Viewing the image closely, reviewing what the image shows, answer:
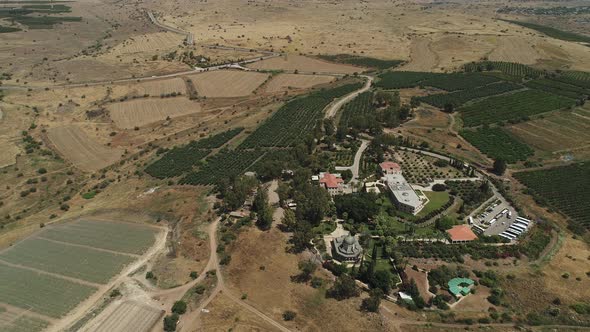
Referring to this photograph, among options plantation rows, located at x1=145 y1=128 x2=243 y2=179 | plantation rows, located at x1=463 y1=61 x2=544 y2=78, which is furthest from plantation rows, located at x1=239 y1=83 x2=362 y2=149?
plantation rows, located at x1=463 y1=61 x2=544 y2=78

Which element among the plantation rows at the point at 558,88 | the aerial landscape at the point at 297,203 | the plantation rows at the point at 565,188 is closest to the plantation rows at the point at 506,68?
the aerial landscape at the point at 297,203

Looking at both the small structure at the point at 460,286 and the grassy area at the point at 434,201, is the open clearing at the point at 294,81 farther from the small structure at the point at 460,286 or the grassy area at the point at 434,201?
the small structure at the point at 460,286

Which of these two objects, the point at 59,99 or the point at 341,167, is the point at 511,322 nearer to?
the point at 341,167

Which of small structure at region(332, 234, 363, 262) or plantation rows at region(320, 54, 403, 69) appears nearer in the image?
small structure at region(332, 234, 363, 262)

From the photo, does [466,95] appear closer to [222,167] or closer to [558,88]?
[558,88]

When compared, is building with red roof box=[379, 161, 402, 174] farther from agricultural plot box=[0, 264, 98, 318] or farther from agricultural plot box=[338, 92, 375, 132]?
agricultural plot box=[0, 264, 98, 318]

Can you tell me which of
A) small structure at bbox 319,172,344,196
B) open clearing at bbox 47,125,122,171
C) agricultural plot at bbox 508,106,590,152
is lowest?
open clearing at bbox 47,125,122,171

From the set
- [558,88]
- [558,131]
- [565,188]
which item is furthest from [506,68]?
[565,188]

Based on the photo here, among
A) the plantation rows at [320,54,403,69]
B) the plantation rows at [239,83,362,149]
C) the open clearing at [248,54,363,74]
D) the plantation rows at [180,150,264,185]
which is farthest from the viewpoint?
the plantation rows at [320,54,403,69]
